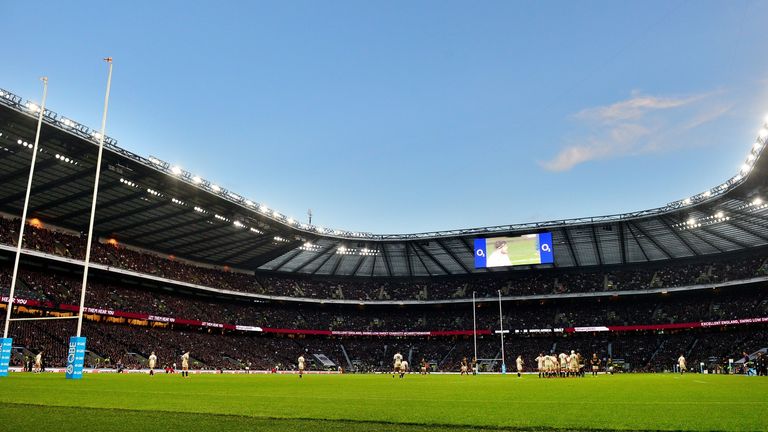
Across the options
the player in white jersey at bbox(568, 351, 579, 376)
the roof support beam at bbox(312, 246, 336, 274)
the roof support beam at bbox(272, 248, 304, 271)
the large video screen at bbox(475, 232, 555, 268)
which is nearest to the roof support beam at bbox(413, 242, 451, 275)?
the large video screen at bbox(475, 232, 555, 268)

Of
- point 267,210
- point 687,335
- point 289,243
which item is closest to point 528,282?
point 687,335

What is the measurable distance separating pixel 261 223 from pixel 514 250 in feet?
103

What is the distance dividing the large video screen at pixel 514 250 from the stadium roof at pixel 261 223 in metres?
1.18

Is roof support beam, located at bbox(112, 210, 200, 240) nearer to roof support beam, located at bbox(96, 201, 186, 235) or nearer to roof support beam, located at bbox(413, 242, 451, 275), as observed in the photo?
roof support beam, located at bbox(96, 201, 186, 235)

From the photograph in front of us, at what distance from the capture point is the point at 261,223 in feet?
207

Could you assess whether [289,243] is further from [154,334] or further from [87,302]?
[87,302]

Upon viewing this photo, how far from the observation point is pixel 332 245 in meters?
75.6

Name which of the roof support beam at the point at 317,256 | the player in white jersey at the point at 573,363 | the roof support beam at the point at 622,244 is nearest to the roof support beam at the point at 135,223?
the roof support beam at the point at 317,256

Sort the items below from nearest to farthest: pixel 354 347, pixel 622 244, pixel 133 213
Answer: pixel 133 213 < pixel 622 244 < pixel 354 347

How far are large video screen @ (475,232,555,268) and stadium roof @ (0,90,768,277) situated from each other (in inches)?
46.4

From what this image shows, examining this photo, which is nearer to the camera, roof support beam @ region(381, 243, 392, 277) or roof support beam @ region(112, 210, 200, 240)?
roof support beam @ region(112, 210, 200, 240)

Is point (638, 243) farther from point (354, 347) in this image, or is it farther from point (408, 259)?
point (354, 347)

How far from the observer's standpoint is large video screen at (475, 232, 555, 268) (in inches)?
2635

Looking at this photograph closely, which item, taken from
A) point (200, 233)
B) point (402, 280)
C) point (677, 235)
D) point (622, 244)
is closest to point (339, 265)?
point (402, 280)
